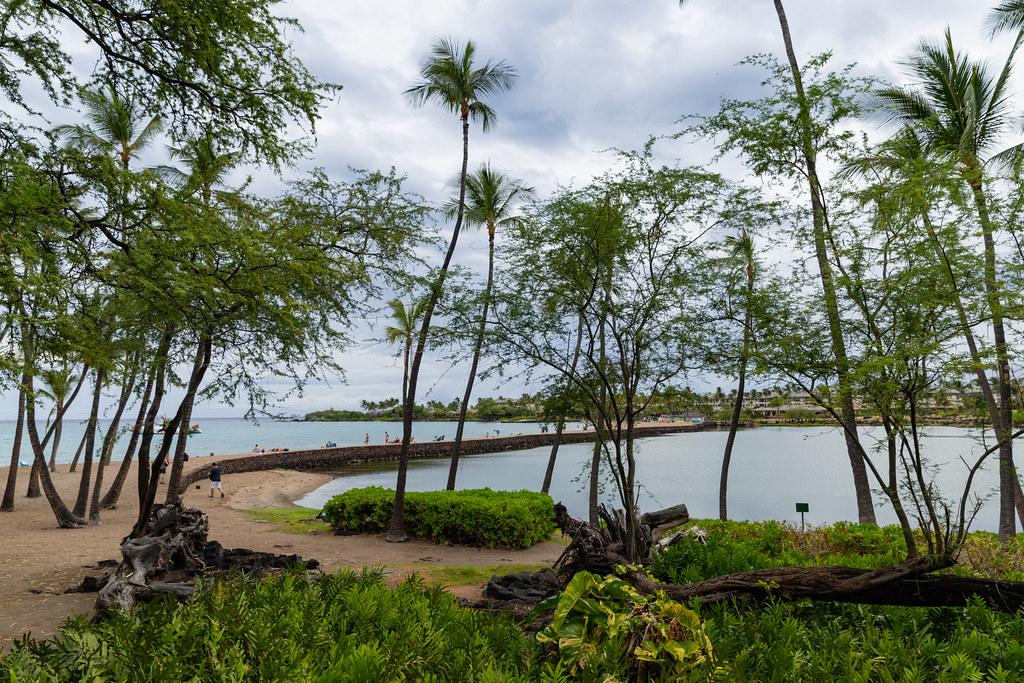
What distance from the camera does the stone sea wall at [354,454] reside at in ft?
104

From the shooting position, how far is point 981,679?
2.72 m

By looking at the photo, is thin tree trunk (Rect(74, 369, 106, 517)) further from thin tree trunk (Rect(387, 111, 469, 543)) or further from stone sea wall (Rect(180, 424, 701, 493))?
thin tree trunk (Rect(387, 111, 469, 543))

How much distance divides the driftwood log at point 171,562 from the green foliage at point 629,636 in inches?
184

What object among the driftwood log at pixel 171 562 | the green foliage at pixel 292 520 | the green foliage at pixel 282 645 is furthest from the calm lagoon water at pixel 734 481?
the green foliage at pixel 282 645

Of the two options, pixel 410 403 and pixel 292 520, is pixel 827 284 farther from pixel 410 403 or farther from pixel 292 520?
pixel 292 520

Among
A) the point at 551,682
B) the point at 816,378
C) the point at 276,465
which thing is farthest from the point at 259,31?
the point at 276,465

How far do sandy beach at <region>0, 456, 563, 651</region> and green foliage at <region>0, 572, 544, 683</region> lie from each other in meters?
3.77

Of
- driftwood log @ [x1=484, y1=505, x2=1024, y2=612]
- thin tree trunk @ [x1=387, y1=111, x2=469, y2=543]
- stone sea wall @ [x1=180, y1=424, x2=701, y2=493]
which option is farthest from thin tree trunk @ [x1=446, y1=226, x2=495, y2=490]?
stone sea wall @ [x1=180, y1=424, x2=701, y2=493]

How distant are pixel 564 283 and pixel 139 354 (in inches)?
317

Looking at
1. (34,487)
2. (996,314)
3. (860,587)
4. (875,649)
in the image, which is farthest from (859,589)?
(34,487)

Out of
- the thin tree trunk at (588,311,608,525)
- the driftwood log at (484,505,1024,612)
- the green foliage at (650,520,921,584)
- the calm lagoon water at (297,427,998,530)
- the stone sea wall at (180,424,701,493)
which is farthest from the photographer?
the stone sea wall at (180,424,701,493)

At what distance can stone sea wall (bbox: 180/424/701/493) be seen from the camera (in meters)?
31.7

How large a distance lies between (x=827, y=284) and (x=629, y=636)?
19.6 ft

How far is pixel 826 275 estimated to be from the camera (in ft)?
23.6
